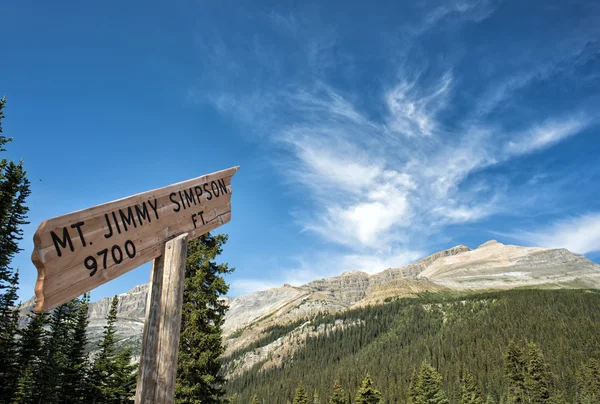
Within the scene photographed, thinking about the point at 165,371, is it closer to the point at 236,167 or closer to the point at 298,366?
the point at 236,167

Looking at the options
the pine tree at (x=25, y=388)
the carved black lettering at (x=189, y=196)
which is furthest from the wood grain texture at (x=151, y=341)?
the pine tree at (x=25, y=388)

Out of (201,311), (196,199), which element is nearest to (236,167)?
(196,199)

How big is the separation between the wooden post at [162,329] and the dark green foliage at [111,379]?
25.1m

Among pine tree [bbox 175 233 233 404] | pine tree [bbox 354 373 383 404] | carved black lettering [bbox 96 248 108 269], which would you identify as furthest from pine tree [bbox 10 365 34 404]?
pine tree [bbox 354 373 383 404]

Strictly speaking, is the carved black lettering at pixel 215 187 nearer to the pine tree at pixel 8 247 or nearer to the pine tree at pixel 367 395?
the pine tree at pixel 8 247

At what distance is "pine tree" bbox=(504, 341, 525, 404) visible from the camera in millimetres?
71188

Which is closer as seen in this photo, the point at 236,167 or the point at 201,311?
the point at 236,167

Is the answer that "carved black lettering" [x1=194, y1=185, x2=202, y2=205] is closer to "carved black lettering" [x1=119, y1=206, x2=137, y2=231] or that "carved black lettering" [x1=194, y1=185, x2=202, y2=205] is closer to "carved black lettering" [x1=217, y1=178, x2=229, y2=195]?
"carved black lettering" [x1=217, y1=178, x2=229, y2=195]

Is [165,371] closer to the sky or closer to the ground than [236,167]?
closer to the ground

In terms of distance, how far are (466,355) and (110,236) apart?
511 feet

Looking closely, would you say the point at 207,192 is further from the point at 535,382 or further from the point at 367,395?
the point at 535,382

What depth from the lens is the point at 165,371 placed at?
2.94 m

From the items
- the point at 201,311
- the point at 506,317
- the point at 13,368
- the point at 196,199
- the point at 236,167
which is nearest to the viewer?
the point at 196,199

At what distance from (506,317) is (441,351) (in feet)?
138
